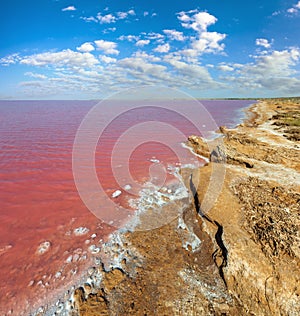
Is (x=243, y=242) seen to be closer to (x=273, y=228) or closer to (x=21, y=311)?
(x=273, y=228)

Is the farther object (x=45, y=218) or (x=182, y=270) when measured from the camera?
(x=45, y=218)

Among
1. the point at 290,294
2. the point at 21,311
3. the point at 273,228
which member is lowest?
the point at 21,311

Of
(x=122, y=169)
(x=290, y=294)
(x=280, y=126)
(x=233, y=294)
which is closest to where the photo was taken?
(x=290, y=294)

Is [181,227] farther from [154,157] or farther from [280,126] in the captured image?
[280,126]

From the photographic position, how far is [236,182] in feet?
24.0

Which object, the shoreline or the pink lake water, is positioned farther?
the pink lake water

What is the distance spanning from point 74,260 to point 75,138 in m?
14.7

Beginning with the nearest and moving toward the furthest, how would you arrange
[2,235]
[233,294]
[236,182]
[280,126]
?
[233,294]
[2,235]
[236,182]
[280,126]

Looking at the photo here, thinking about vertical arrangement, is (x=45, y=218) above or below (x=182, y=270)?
above

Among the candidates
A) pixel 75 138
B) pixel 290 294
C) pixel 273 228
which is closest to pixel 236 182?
pixel 273 228

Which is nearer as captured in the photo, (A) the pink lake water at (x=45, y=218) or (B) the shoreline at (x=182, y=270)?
(B) the shoreline at (x=182, y=270)

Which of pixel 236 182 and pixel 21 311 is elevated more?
pixel 236 182

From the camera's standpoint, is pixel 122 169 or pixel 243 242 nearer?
pixel 243 242

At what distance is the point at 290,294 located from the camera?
362cm
